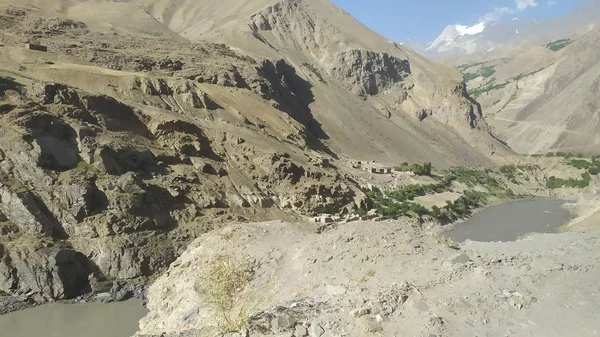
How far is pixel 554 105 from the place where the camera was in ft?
381

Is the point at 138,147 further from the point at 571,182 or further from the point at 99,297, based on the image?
the point at 571,182

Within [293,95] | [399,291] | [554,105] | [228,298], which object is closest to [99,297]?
[228,298]

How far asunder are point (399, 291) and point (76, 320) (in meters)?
14.4

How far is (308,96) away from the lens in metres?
72.9

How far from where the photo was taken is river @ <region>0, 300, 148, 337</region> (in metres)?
17.5

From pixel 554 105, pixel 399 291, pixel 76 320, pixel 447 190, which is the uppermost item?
pixel 554 105

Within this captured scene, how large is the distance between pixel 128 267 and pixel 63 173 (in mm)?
6482

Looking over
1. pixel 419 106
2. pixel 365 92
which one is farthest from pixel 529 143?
pixel 365 92

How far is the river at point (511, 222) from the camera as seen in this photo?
39.4m

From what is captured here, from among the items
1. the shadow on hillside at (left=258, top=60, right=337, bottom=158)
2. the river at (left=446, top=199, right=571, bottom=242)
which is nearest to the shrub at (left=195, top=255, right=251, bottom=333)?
the river at (left=446, top=199, right=571, bottom=242)

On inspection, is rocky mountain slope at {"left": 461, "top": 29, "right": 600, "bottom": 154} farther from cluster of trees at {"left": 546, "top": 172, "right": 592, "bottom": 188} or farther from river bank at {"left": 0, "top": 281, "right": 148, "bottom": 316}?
river bank at {"left": 0, "top": 281, "right": 148, "bottom": 316}

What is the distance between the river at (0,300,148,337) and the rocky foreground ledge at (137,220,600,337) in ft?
11.9

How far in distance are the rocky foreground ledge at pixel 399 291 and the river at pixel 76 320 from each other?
11.9 ft

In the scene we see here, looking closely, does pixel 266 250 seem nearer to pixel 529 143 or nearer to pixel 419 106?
pixel 419 106
